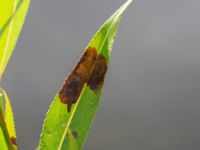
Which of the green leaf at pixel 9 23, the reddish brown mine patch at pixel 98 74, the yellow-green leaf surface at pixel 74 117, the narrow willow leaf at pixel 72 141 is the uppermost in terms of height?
the green leaf at pixel 9 23

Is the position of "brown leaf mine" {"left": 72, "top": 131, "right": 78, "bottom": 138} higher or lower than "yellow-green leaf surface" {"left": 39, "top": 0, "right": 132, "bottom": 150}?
lower

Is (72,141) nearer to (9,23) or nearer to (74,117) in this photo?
(74,117)

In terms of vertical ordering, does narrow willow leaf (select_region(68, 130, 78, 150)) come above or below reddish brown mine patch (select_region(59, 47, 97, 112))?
below

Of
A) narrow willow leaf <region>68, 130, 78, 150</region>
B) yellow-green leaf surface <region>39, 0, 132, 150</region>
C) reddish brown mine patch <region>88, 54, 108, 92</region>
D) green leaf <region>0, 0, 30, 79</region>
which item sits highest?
green leaf <region>0, 0, 30, 79</region>

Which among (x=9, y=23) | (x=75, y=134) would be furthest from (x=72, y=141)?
(x=9, y=23)

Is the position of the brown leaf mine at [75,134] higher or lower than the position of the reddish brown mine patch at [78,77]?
lower
